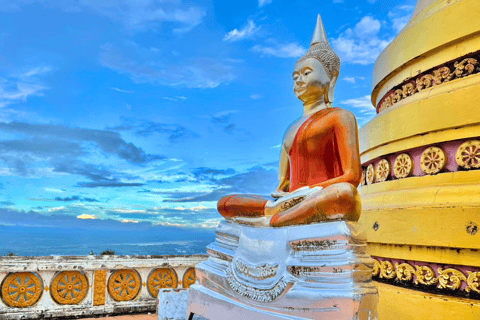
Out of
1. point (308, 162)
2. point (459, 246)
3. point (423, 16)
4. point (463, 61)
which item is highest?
point (423, 16)

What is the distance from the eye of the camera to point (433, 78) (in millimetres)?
4316

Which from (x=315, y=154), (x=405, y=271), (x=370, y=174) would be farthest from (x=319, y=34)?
(x=405, y=271)

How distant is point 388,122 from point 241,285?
8.91 ft

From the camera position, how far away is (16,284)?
4812mm

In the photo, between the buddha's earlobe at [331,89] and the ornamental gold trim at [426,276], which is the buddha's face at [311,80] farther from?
the ornamental gold trim at [426,276]

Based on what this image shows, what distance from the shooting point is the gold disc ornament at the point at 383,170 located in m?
4.66

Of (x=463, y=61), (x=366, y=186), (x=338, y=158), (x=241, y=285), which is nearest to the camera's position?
(x=241, y=285)

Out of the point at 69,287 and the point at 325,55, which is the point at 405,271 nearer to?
the point at 325,55

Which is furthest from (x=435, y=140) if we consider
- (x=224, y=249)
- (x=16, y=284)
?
(x=16, y=284)

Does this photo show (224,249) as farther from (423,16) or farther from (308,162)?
(423,16)

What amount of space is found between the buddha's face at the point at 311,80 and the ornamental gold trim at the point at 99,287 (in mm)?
3487

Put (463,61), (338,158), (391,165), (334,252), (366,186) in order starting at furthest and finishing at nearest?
(366,186)
(391,165)
(463,61)
(338,158)
(334,252)

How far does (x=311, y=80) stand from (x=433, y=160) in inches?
61.2

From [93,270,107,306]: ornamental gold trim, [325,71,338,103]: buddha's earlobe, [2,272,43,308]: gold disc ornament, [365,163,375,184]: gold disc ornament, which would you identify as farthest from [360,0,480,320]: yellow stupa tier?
[2,272,43,308]: gold disc ornament
